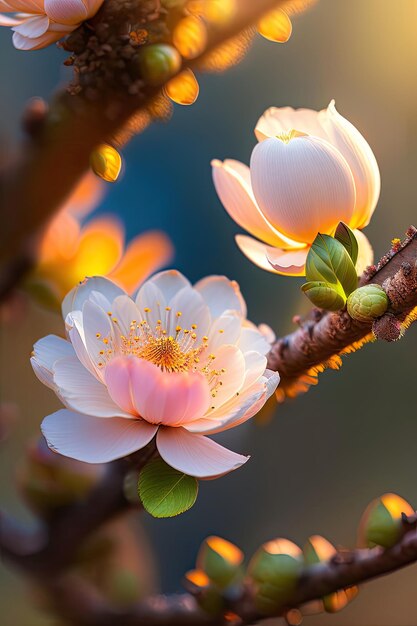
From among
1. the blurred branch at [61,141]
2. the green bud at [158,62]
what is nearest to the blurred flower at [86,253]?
the blurred branch at [61,141]

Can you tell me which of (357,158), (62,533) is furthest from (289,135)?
(62,533)

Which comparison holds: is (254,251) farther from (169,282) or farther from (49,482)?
(49,482)

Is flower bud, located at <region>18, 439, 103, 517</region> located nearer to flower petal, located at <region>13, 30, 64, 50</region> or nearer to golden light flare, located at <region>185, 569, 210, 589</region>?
golden light flare, located at <region>185, 569, 210, 589</region>

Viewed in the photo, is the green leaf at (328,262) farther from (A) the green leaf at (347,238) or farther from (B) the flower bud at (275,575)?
(B) the flower bud at (275,575)

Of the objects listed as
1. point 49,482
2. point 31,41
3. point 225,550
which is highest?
point 31,41

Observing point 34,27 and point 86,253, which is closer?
point 34,27

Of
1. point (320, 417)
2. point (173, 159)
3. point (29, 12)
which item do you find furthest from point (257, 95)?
point (29, 12)

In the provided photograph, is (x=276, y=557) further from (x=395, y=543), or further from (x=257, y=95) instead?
(x=257, y=95)
